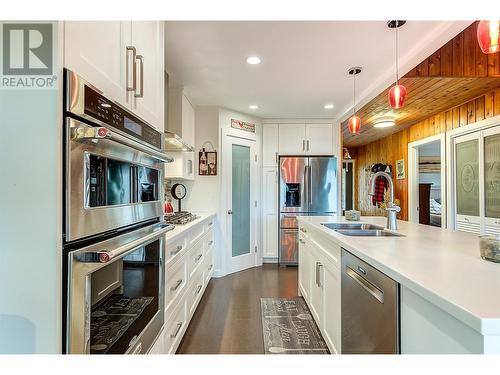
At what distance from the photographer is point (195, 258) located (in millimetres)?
2613

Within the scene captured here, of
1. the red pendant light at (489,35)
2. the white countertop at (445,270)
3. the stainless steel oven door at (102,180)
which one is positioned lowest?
the white countertop at (445,270)

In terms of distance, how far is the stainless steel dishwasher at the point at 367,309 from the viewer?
1101mm

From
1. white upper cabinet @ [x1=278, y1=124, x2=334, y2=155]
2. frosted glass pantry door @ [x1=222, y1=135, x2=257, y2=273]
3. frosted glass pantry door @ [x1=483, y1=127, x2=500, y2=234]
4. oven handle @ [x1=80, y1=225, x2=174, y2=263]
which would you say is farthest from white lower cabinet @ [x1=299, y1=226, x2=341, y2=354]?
frosted glass pantry door @ [x1=483, y1=127, x2=500, y2=234]

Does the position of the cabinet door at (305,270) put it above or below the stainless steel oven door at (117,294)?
below

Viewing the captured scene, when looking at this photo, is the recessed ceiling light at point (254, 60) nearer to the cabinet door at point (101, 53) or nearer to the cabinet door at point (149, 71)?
the cabinet door at point (149, 71)

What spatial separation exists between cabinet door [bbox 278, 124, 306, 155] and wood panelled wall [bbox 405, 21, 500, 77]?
Result: 216cm

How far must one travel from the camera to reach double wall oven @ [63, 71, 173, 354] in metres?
0.79

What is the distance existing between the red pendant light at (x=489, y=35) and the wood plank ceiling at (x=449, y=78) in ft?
4.24

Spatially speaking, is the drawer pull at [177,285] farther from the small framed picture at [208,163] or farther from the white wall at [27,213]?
the small framed picture at [208,163]

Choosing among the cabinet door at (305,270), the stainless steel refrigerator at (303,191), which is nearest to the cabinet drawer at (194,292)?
the cabinet door at (305,270)

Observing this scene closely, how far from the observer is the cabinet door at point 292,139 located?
4.75 m

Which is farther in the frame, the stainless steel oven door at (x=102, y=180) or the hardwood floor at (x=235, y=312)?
the hardwood floor at (x=235, y=312)

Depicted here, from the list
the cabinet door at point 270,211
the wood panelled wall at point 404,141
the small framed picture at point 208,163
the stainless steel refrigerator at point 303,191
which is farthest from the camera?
the cabinet door at point 270,211

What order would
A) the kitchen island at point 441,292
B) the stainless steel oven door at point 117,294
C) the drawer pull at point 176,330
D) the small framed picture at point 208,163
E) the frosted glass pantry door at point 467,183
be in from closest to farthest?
the kitchen island at point 441,292 → the stainless steel oven door at point 117,294 → the drawer pull at point 176,330 → the frosted glass pantry door at point 467,183 → the small framed picture at point 208,163
